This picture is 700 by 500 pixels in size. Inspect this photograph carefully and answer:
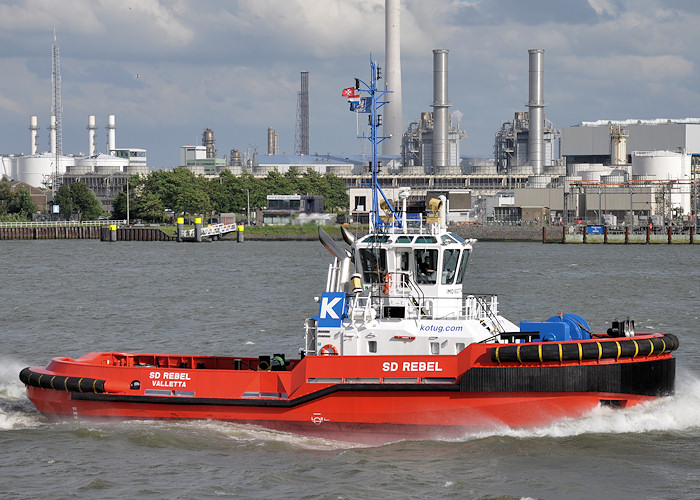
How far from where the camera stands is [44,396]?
18531mm

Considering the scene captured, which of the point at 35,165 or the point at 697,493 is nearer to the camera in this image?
the point at 697,493

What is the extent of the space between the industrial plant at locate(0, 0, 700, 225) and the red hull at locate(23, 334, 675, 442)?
8126 centimetres

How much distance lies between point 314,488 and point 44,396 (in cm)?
619

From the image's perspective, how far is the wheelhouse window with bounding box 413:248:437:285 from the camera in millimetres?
17281

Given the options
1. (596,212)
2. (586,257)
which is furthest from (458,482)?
(596,212)

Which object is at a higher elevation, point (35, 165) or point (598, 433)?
point (35, 165)

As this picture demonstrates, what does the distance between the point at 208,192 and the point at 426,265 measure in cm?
10975

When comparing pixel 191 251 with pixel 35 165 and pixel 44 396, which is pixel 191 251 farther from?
pixel 35 165

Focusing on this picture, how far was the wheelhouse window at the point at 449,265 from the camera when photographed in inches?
682

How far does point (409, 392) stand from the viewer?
16.2 m

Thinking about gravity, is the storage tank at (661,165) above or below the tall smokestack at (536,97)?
below

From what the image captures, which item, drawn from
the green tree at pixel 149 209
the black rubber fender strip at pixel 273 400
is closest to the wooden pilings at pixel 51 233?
the green tree at pixel 149 209

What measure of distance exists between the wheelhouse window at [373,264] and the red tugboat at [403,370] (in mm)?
23

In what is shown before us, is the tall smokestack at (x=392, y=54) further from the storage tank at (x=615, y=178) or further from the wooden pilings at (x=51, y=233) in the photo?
the wooden pilings at (x=51, y=233)
